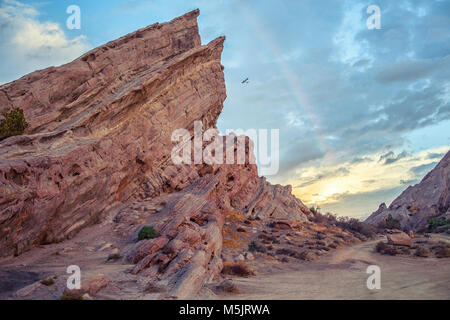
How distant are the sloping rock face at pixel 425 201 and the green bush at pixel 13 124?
52.4 m

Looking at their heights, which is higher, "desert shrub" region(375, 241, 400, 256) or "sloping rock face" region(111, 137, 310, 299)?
"sloping rock face" region(111, 137, 310, 299)

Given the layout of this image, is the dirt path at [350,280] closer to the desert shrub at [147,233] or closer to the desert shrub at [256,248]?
the desert shrub at [256,248]

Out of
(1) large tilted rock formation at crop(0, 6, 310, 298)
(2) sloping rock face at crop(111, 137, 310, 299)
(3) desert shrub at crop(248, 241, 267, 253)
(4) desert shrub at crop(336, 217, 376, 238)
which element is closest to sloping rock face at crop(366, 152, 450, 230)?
(4) desert shrub at crop(336, 217, 376, 238)

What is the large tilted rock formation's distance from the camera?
18.5 m

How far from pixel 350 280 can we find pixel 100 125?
932 inches

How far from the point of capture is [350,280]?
55.8ft

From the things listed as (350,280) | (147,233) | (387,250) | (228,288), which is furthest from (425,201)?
(228,288)

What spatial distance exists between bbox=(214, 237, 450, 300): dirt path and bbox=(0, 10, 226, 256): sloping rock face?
13.3m

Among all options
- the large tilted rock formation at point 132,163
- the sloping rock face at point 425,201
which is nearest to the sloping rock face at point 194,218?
the large tilted rock formation at point 132,163

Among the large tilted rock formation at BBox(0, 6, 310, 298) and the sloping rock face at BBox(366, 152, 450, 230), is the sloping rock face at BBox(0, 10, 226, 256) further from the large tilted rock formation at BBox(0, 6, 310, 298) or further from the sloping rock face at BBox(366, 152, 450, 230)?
the sloping rock face at BBox(366, 152, 450, 230)

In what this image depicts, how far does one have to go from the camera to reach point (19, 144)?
22.3 metres

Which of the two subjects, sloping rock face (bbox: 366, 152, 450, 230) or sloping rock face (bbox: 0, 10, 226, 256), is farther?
sloping rock face (bbox: 366, 152, 450, 230)
